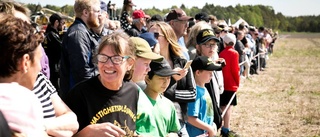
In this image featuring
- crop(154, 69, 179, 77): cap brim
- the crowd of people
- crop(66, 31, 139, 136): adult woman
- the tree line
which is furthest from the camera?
the tree line

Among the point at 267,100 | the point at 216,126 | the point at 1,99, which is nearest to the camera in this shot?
the point at 1,99

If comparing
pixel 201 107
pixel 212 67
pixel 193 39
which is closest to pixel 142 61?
pixel 201 107

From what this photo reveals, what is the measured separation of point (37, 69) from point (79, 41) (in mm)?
2338

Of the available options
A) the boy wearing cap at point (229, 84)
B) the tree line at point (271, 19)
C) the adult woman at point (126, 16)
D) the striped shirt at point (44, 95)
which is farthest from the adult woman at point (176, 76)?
the tree line at point (271, 19)

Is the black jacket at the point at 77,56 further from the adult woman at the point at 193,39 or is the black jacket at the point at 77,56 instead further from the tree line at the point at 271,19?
the tree line at the point at 271,19

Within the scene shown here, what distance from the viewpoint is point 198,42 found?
229 inches

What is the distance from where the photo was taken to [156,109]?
11.7 feet

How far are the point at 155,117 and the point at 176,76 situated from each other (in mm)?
907

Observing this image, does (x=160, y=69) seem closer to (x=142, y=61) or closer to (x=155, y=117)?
(x=142, y=61)

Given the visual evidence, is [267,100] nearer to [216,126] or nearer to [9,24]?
[216,126]

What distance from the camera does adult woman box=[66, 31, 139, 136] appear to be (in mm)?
2973

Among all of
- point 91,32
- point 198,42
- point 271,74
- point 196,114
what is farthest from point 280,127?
point 271,74

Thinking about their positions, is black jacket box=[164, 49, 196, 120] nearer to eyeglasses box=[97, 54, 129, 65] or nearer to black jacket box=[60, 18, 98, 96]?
black jacket box=[60, 18, 98, 96]

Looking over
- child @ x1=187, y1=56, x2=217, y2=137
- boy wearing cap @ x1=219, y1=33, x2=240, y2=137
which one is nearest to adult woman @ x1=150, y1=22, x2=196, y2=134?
child @ x1=187, y1=56, x2=217, y2=137
